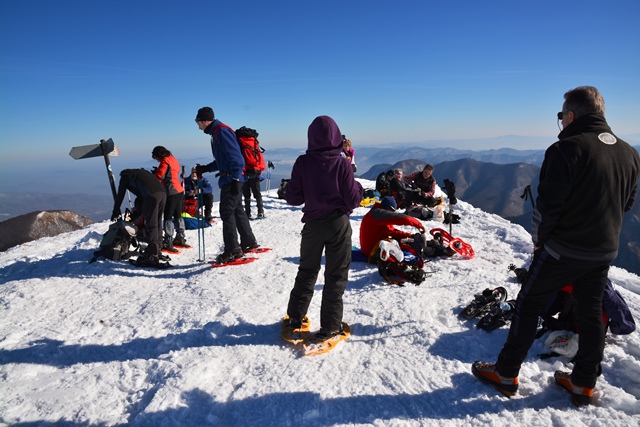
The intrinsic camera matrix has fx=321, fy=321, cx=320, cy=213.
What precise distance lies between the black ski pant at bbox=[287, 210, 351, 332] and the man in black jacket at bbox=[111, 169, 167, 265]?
4136 mm

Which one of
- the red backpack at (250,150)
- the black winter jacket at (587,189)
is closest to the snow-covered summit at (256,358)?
the black winter jacket at (587,189)

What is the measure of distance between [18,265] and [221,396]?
6.54 metres

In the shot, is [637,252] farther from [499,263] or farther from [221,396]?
[221,396]

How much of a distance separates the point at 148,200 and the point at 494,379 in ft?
20.9

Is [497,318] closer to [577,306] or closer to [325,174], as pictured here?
[577,306]

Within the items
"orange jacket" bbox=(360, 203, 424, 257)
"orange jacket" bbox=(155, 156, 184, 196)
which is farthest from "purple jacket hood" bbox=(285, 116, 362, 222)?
"orange jacket" bbox=(155, 156, 184, 196)

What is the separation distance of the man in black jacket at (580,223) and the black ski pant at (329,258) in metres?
1.63

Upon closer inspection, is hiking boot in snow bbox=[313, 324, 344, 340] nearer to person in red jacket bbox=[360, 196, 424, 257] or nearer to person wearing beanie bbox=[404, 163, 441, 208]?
person in red jacket bbox=[360, 196, 424, 257]

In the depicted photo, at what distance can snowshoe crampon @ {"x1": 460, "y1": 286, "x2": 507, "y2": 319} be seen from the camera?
13.2 feet

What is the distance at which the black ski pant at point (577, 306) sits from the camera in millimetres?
2527

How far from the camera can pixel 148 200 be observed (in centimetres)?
643

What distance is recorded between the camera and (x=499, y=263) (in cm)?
611

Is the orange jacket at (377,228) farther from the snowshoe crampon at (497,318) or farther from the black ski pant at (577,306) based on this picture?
the black ski pant at (577,306)

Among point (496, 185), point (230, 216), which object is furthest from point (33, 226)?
point (496, 185)
